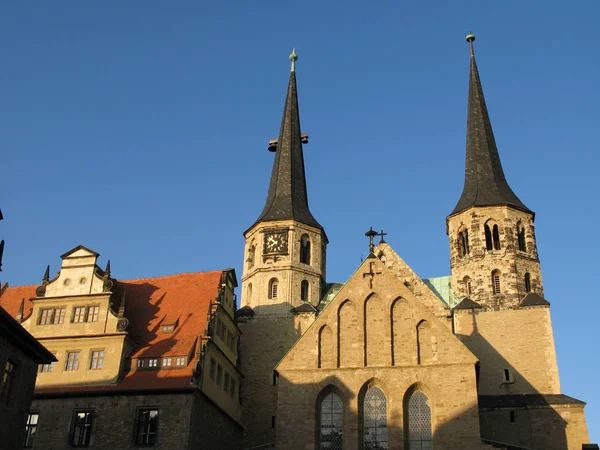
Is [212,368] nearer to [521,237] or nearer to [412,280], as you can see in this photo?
[412,280]

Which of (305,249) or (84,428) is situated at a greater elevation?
(305,249)

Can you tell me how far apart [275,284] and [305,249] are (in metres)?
2.91

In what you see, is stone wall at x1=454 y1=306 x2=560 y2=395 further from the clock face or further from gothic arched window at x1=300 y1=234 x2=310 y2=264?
the clock face

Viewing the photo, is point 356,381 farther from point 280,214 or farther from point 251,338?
point 280,214

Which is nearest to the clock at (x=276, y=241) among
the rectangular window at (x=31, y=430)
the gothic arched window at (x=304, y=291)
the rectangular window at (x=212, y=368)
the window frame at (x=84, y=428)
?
the gothic arched window at (x=304, y=291)

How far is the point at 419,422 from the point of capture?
29.1 metres

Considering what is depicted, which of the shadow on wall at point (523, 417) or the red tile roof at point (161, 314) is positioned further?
the shadow on wall at point (523, 417)

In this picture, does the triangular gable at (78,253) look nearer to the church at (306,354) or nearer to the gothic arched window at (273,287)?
the church at (306,354)

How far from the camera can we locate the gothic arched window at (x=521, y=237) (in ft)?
136

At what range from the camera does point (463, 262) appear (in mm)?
41656

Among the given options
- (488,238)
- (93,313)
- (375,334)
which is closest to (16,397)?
(93,313)

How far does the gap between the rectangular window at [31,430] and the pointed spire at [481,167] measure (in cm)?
2465

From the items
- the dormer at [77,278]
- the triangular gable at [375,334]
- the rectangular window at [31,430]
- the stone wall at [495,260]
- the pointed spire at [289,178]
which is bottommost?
the rectangular window at [31,430]

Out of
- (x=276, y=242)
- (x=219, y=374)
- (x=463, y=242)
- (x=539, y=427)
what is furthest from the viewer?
(x=463, y=242)
